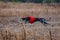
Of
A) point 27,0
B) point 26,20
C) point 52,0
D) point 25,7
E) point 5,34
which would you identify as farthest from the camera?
point 27,0

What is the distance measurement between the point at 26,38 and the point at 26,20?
4.41 m

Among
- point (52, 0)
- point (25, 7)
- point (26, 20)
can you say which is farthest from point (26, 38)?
point (52, 0)

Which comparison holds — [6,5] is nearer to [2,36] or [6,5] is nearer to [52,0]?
[52,0]

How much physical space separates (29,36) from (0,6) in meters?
15.6

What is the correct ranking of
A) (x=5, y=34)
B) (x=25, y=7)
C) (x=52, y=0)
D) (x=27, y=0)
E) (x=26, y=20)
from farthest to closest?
1. (x=27, y=0)
2. (x=52, y=0)
3. (x=25, y=7)
4. (x=26, y=20)
5. (x=5, y=34)

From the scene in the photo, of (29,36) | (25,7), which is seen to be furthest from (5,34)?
(25,7)

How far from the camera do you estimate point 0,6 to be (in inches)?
786

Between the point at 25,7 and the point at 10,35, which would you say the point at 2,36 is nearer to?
the point at 10,35

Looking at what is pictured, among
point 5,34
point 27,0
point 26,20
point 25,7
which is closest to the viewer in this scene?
point 5,34

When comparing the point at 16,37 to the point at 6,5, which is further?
the point at 6,5

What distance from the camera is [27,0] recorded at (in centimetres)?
2575

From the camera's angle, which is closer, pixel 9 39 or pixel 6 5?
pixel 9 39

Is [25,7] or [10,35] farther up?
[10,35]

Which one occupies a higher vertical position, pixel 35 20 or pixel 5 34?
pixel 5 34
